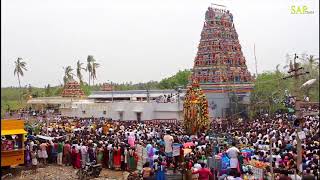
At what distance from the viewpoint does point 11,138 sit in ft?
54.5

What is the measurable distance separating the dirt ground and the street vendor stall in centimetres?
61

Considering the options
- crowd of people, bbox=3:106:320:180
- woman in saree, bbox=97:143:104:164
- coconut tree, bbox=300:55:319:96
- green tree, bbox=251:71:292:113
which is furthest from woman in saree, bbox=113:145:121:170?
green tree, bbox=251:71:292:113

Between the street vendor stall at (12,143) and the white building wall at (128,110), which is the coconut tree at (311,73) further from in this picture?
the white building wall at (128,110)

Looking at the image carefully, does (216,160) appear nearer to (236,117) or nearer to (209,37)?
(236,117)

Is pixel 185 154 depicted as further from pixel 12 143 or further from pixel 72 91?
pixel 72 91

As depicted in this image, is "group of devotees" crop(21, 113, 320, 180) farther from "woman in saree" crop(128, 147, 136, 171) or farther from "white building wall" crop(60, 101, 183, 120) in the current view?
"white building wall" crop(60, 101, 183, 120)

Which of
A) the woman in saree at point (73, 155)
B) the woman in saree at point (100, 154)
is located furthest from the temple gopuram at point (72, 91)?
the woman in saree at point (100, 154)

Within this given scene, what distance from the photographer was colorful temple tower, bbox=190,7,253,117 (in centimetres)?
4016

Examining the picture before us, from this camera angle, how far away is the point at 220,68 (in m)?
40.0

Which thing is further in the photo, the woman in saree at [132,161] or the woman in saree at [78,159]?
the woman in saree at [78,159]

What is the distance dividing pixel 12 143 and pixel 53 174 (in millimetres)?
2016

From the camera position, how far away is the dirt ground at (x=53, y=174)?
53.8ft

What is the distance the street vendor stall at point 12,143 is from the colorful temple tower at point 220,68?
25118 millimetres

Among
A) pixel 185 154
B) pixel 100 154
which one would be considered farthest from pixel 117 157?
pixel 185 154
